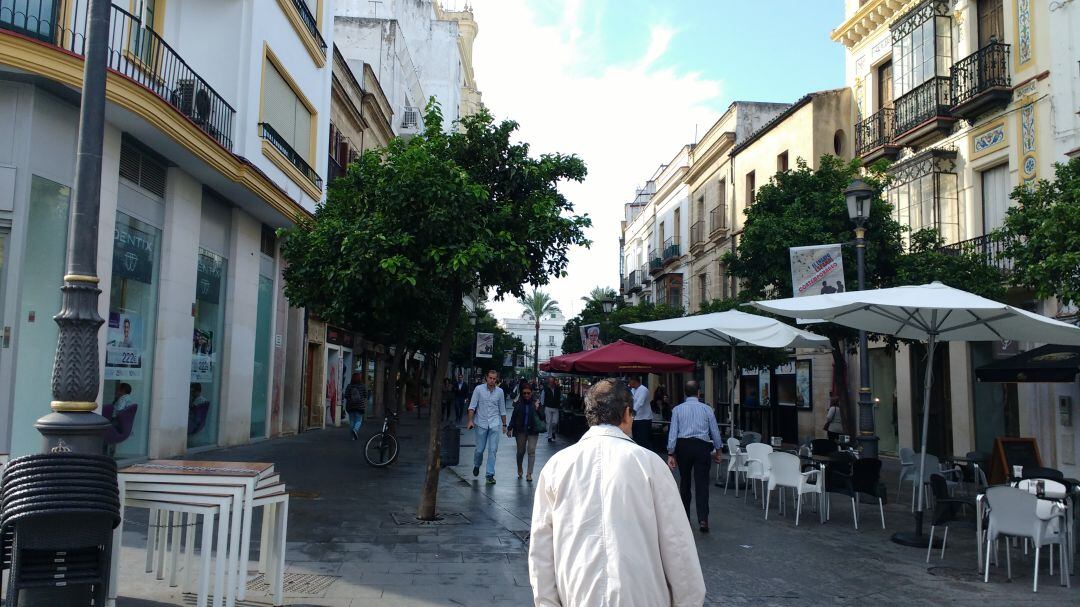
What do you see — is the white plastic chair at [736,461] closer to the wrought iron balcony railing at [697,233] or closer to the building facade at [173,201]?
the building facade at [173,201]

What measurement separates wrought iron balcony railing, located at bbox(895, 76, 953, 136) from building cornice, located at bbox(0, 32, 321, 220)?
1498 cm

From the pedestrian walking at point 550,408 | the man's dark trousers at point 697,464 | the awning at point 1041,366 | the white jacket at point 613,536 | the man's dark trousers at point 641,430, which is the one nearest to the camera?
the white jacket at point 613,536

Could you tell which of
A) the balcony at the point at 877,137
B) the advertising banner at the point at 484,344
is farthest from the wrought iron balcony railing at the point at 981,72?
the advertising banner at the point at 484,344

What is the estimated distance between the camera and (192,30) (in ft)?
50.4

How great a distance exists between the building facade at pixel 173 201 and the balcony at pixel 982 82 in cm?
1504

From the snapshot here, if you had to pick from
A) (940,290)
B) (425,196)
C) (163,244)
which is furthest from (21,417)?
(940,290)

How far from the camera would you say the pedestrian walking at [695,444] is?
9.27 metres

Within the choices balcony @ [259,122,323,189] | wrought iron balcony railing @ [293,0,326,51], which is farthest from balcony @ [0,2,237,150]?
wrought iron balcony railing @ [293,0,326,51]

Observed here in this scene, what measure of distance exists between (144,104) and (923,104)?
16754mm

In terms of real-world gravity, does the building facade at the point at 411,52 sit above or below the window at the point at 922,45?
above

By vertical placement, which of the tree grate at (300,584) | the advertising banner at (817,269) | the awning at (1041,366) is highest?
the advertising banner at (817,269)

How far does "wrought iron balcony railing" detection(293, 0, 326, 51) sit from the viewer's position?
1905 centimetres

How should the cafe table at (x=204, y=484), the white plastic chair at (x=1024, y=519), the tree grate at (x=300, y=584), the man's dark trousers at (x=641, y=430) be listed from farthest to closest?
the man's dark trousers at (x=641, y=430) < the white plastic chair at (x=1024, y=519) < the tree grate at (x=300, y=584) < the cafe table at (x=204, y=484)

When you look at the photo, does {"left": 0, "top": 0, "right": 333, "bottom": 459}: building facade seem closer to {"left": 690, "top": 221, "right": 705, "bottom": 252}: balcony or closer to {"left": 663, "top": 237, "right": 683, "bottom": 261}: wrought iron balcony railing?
{"left": 690, "top": 221, "right": 705, "bottom": 252}: balcony
